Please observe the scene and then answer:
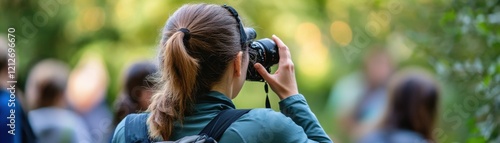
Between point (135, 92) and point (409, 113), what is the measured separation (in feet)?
4.05

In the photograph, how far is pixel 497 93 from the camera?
3.47m

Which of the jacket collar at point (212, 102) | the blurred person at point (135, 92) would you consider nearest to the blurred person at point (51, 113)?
the blurred person at point (135, 92)

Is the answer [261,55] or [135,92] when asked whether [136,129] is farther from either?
[135,92]

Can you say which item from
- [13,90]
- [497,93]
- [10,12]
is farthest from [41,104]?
[10,12]

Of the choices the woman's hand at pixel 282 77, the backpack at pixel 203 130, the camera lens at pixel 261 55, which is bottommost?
the backpack at pixel 203 130

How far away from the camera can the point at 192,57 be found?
2223mm

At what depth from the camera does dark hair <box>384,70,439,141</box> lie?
3.96 meters

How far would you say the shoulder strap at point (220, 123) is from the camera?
82.9 inches

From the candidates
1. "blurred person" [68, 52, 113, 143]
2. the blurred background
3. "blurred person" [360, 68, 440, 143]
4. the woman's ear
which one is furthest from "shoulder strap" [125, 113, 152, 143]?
the blurred background

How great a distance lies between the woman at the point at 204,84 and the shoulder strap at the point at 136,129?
→ 0.02 meters

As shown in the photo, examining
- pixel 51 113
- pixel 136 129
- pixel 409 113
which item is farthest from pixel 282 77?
pixel 51 113

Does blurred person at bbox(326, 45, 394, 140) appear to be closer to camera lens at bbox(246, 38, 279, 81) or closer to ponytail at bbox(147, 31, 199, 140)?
camera lens at bbox(246, 38, 279, 81)

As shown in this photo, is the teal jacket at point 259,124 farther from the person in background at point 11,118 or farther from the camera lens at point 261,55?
the person in background at point 11,118

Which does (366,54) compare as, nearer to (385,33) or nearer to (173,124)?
(385,33)
